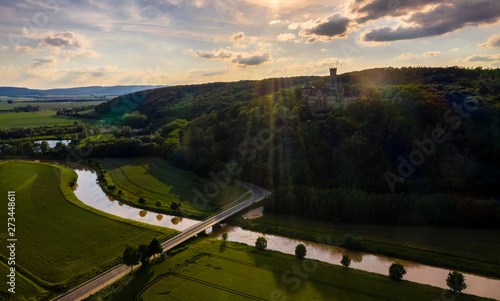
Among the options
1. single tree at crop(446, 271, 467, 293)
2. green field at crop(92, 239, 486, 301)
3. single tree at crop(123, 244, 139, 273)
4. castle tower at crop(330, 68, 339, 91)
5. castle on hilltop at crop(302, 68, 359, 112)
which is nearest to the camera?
single tree at crop(446, 271, 467, 293)

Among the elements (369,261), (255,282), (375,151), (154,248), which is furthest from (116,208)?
(375,151)

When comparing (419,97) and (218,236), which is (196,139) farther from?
(419,97)

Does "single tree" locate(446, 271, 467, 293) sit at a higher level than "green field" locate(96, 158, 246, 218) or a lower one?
lower

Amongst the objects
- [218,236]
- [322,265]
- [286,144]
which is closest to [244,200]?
[218,236]

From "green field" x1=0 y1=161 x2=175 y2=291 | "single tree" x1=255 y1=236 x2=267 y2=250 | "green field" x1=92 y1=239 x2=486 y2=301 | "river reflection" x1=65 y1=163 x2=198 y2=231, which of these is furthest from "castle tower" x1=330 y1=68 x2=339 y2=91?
"green field" x1=0 y1=161 x2=175 y2=291

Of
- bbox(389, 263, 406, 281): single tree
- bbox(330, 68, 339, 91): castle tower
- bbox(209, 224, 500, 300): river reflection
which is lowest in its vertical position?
bbox(209, 224, 500, 300): river reflection

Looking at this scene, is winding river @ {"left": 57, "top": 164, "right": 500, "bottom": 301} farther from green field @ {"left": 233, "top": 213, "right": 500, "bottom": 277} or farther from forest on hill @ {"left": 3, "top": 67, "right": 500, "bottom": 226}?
forest on hill @ {"left": 3, "top": 67, "right": 500, "bottom": 226}
